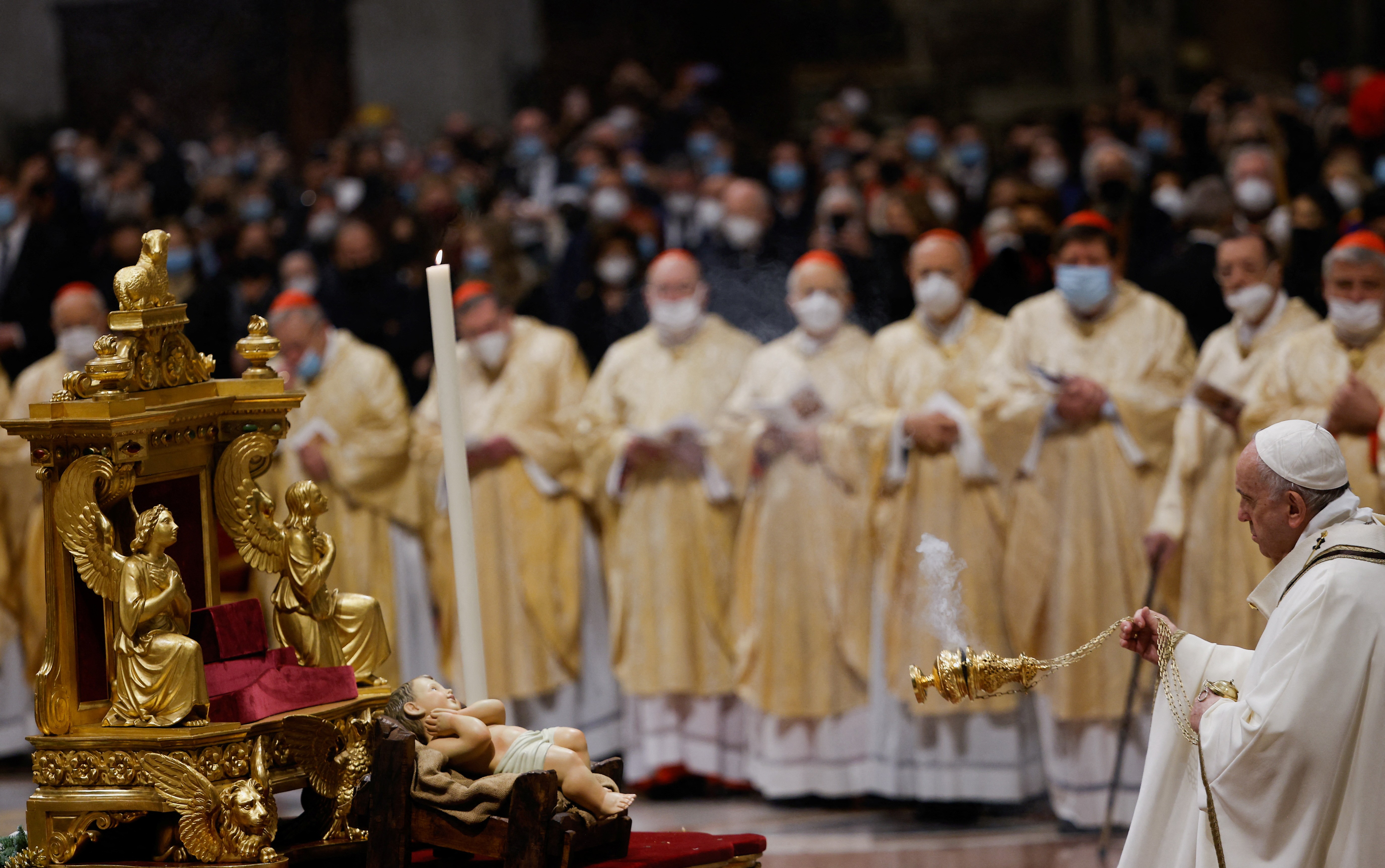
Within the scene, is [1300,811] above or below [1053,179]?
below

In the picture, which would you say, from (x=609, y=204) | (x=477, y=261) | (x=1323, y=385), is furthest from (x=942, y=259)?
(x=609, y=204)

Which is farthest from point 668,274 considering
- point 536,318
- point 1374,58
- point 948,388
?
point 1374,58

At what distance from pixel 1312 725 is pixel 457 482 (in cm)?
168

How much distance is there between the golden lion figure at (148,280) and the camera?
3.60m

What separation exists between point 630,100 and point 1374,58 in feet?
18.9

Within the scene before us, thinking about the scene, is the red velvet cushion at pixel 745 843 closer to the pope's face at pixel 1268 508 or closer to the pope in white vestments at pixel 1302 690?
the pope in white vestments at pixel 1302 690

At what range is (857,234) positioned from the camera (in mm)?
8805

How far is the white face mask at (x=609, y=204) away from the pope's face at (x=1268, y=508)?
22.3 ft

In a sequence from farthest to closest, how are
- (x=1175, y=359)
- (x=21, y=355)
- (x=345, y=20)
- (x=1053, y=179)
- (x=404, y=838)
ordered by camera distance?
1. (x=345, y=20)
2. (x=1053, y=179)
3. (x=21, y=355)
4. (x=1175, y=359)
5. (x=404, y=838)

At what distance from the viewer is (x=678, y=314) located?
A: 8.30 metres

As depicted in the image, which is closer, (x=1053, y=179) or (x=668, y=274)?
(x=668, y=274)

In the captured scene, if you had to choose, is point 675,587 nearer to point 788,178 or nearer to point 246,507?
point 788,178

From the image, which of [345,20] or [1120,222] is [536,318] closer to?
[1120,222]

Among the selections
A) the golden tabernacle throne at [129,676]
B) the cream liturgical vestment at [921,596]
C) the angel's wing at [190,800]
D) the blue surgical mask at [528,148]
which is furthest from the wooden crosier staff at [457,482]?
the blue surgical mask at [528,148]
